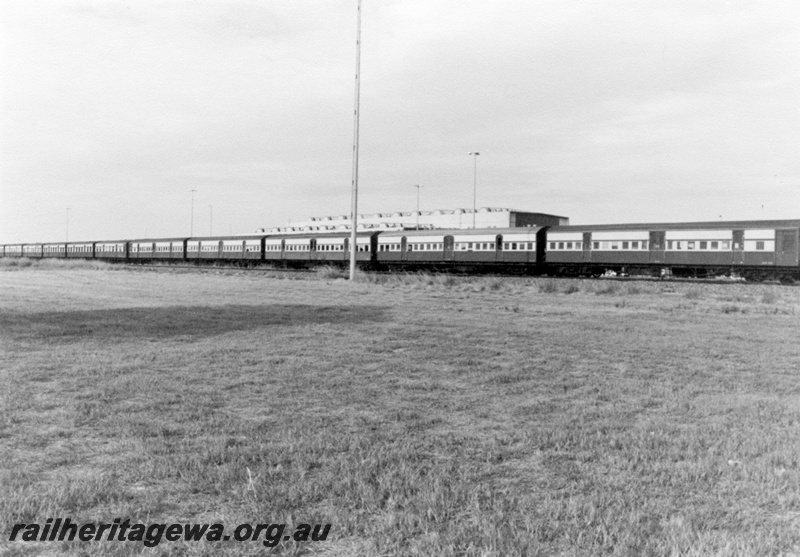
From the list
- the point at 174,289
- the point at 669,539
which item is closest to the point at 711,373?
the point at 669,539

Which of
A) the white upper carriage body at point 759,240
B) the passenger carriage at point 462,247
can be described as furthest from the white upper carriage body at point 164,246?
the white upper carriage body at point 759,240

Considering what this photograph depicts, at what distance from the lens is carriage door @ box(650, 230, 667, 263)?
32281 millimetres

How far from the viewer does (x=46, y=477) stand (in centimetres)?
442

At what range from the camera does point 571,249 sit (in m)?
35.9

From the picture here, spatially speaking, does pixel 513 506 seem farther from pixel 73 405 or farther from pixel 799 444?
pixel 73 405

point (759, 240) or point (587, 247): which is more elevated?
point (759, 240)

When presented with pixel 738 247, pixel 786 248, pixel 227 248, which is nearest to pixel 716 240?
pixel 738 247

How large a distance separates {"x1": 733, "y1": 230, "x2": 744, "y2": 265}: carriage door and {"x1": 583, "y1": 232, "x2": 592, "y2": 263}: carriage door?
7.33 metres

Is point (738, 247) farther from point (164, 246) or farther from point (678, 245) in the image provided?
point (164, 246)

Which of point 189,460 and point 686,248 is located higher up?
point 686,248

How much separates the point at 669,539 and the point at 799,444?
2601mm

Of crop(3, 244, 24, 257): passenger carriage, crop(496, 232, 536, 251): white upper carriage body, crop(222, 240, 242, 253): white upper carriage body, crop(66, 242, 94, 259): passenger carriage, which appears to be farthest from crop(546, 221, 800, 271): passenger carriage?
crop(3, 244, 24, 257): passenger carriage

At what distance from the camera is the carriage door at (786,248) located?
A: 1118 inches

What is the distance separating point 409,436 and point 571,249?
32.0 meters
